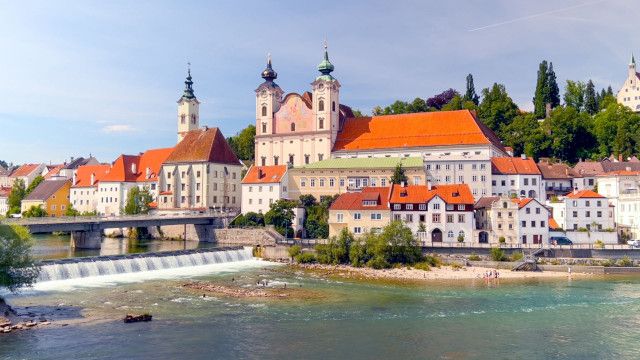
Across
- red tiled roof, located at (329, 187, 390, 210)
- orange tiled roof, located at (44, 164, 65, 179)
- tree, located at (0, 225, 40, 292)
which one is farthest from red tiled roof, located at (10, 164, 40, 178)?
tree, located at (0, 225, 40, 292)

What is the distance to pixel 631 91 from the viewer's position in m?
122

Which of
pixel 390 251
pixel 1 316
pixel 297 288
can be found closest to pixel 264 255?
pixel 390 251

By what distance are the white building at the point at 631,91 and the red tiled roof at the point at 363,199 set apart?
8124cm

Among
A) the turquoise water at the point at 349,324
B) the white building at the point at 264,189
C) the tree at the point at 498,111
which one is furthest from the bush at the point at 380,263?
the tree at the point at 498,111

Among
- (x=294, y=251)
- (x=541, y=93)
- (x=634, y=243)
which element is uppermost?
(x=541, y=93)

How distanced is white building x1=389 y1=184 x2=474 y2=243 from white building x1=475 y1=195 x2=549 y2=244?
2306 millimetres

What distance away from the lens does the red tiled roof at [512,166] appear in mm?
73625

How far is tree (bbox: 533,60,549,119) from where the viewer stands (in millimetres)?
109312

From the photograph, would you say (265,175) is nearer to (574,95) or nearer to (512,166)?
(512,166)

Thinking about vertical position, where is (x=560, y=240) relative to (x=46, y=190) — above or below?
below

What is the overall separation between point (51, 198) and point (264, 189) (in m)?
44.4

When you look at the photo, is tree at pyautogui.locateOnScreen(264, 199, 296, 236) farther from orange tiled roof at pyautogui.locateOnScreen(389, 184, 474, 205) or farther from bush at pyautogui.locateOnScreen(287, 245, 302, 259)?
orange tiled roof at pyautogui.locateOnScreen(389, 184, 474, 205)

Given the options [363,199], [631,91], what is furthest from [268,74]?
[631,91]

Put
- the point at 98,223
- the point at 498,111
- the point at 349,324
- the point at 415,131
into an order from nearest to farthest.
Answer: the point at 349,324 → the point at 98,223 → the point at 415,131 → the point at 498,111
